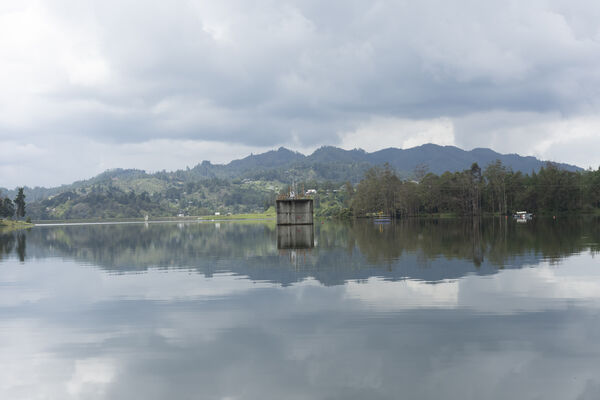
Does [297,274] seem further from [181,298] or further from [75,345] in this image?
[75,345]

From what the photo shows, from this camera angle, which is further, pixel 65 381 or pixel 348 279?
pixel 348 279

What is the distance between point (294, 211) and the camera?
153 m

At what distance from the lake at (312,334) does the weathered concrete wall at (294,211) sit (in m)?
115

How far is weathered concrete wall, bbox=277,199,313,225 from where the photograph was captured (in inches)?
5989

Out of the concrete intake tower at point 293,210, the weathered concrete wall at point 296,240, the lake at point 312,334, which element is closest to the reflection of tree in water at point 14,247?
the lake at point 312,334

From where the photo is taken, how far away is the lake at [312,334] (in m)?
13.7

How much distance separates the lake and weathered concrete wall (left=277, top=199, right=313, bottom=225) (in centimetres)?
11527

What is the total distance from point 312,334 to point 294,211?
13414cm

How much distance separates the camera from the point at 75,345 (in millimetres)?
18391

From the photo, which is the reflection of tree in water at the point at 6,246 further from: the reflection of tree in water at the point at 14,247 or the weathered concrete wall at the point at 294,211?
the weathered concrete wall at the point at 294,211

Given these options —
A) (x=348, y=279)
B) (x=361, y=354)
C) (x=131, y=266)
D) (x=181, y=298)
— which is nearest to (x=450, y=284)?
(x=348, y=279)

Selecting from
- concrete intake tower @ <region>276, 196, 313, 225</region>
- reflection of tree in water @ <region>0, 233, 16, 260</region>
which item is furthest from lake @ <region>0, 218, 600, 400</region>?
concrete intake tower @ <region>276, 196, 313, 225</region>

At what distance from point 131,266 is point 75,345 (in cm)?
2845

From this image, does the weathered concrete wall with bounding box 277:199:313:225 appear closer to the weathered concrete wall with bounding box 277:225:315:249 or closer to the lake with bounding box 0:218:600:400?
the weathered concrete wall with bounding box 277:225:315:249
